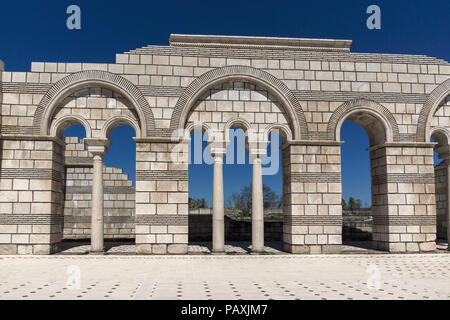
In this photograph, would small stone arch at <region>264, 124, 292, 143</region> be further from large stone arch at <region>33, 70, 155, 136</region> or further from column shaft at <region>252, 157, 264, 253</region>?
large stone arch at <region>33, 70, 155, 136</region>

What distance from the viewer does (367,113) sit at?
49.0ft

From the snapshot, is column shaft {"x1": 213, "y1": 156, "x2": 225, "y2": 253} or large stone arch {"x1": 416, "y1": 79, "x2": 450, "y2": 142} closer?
column shaft {"x1": 213, "y1": 156, "x2": 225, "y2": 253}

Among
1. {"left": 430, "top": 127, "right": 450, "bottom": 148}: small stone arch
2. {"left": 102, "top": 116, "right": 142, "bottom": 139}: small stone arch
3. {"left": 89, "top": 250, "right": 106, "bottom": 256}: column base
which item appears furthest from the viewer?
{"left": 430, "top": 127, "right": 450, "bottom": 148}: small stone arch

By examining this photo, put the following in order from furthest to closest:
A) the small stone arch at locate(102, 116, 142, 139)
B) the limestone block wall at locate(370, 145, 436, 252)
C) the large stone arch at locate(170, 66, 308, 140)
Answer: the limestone block wall at locate(370, 145, 436, 252) → the large stone arch at locate(170, 66, 308, 140) → the small stone arch at locate(102, 116, 142, 139)

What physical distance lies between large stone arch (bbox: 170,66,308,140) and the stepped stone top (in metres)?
1.10

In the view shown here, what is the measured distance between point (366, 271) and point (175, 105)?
27.7 ft

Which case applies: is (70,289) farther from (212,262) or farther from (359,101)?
(359,101)

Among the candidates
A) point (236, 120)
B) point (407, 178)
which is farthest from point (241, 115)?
point (407, 178)

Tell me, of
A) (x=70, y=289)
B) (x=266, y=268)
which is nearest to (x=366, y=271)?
(x=266, y=268)

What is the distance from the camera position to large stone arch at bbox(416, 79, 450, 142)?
15.1 m

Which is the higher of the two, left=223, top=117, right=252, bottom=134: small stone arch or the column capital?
left=223, top=117, right=252, bottom=134: small stone arch

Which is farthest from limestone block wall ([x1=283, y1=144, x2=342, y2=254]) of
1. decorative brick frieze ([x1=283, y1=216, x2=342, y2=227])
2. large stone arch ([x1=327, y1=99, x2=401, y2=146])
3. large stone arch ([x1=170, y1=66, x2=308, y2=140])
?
large stone arch ([x1=170, y1=66, x2=308, y2=140])

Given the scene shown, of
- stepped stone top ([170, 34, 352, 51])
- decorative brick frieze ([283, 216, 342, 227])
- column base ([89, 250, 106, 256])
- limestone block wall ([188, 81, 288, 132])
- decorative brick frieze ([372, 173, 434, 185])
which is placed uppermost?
stepped stone top ([170, 34, 352, 51])

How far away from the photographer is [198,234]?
63.2 feet
